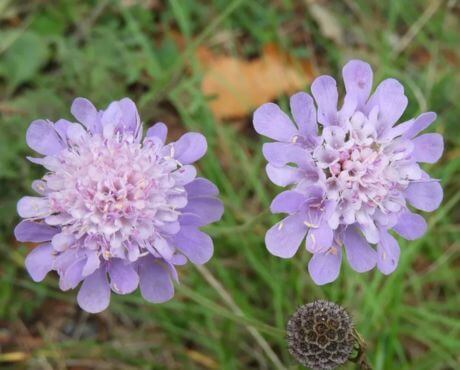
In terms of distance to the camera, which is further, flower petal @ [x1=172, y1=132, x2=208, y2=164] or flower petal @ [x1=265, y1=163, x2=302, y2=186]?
flower petal @ [x1=172, y1=132, x2=208, y2=164]

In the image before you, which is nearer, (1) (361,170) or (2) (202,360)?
(1) (361,170)

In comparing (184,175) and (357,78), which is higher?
(357,78)

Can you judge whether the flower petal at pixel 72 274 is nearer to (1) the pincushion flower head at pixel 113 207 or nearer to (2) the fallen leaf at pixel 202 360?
(1) the pincushion flower head at pixel 113 207

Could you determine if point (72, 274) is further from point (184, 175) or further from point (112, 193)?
point (184, 175)

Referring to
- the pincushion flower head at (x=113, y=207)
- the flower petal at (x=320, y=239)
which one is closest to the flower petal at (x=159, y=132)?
the pincushion flower head at (x=113, y=207)

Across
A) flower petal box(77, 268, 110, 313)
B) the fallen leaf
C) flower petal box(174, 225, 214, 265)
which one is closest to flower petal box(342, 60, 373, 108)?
flower petal box(174, 225, 214, 265)

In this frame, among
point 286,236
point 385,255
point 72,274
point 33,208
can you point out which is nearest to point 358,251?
point 385,255

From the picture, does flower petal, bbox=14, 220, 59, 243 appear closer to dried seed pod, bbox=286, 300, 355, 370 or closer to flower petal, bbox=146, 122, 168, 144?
flower petal, bbox=146, 122, 168, 144
